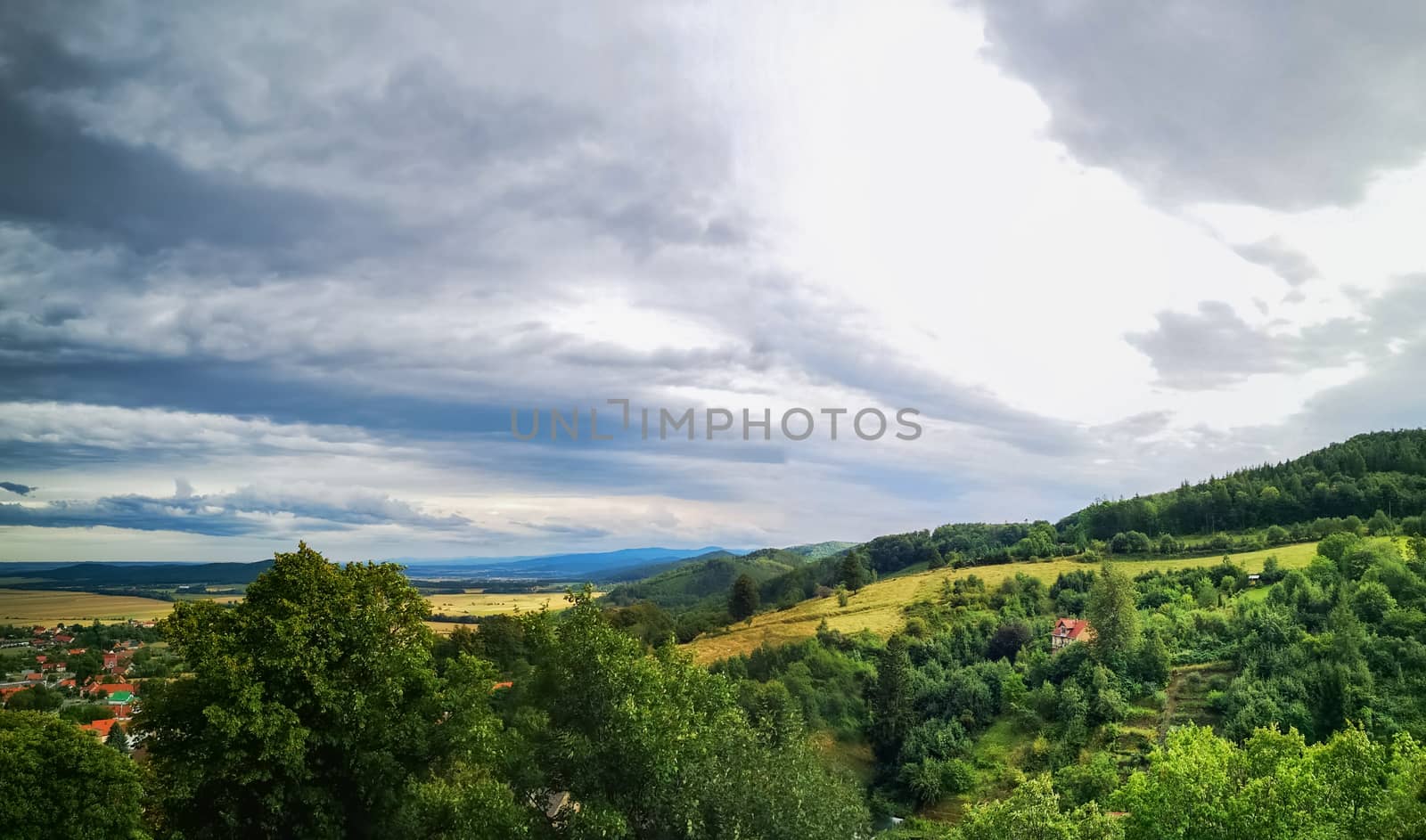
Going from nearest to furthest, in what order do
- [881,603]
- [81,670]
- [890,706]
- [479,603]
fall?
[81,670]
[890,706]
[881,603]
[479,603]

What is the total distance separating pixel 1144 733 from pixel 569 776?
5467 cm

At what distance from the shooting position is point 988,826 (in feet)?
82.1

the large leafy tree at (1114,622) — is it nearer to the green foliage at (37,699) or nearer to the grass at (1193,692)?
the grass at (1193,692)

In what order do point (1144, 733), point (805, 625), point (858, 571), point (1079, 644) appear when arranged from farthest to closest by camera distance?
point (858, 571) < point (805, 625) < point (1079, 644) < point (1144, 733)

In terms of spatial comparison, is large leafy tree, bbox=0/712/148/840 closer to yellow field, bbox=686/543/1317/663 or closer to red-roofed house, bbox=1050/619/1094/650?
yellow field, bbox=686/543/1317/663

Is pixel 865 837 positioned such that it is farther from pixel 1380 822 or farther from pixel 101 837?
pixel 101 837

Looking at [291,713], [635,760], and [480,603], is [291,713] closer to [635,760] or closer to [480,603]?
[635,760]

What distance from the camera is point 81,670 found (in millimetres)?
48438

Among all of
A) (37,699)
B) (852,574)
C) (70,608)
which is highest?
(70,608)

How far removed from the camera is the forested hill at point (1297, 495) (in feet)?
352

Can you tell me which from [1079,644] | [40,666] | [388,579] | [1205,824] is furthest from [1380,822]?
[40,666]

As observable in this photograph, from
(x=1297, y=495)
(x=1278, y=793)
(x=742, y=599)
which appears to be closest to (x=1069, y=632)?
(x=742, y=599)

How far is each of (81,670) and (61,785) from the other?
38.4m

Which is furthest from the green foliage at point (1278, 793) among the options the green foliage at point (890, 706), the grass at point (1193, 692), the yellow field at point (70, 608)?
the yellow field at point (70, 608)
